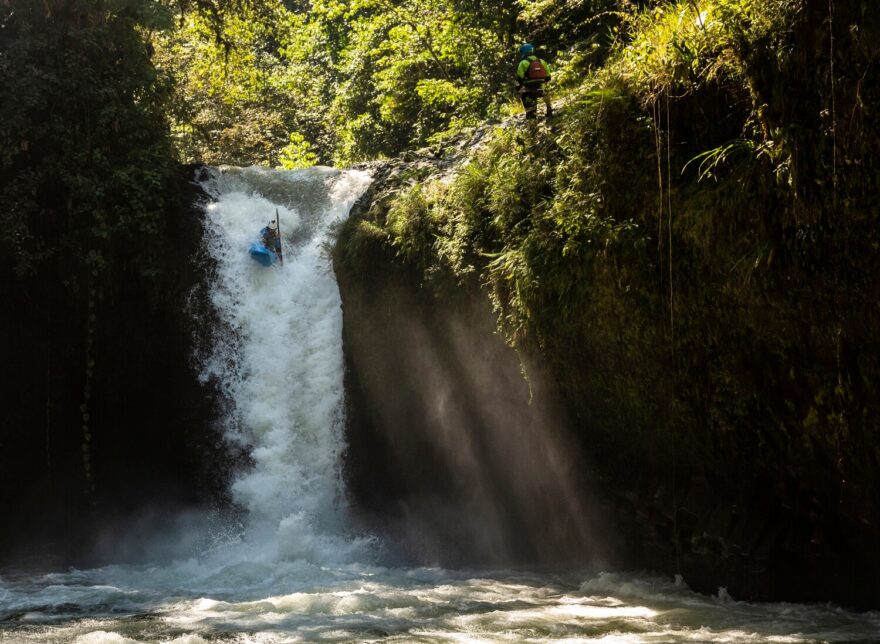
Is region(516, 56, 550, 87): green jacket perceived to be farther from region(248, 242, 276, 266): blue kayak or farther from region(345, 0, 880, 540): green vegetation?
region(248, 242, 276, 266): blue kayak

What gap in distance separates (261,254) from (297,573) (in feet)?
18.2

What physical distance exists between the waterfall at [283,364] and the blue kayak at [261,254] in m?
0.09

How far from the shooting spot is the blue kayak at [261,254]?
47.9 ft

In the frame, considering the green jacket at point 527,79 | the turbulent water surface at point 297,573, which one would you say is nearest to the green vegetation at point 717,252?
the green jacket at point 527,79

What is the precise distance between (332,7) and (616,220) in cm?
2107

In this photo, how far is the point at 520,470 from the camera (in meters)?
11.5

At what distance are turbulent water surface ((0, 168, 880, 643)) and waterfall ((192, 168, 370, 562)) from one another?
2 cm

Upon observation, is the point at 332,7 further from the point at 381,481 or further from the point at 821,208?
the point at 821,208

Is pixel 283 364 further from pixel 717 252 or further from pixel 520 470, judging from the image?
pixel 717 252

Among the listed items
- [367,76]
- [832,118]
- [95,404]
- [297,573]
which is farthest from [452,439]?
[367,76]

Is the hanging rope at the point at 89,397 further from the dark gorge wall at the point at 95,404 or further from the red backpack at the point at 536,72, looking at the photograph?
the red backpack at the point at 536,72

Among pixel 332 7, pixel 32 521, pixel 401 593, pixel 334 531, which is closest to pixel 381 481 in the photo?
pixel 334 531

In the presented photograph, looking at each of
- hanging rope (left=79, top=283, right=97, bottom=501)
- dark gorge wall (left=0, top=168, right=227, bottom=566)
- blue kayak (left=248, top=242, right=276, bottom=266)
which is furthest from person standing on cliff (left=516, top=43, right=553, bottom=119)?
hanging rope (left=79, top=283, right=97, bottom=501)

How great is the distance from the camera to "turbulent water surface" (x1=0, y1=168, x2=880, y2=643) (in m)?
7.67
